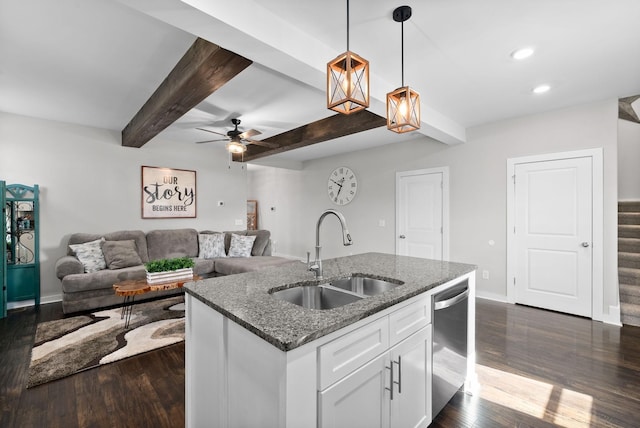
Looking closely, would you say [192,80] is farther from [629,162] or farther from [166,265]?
[629,162]

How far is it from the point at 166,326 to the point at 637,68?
5033 millimetres

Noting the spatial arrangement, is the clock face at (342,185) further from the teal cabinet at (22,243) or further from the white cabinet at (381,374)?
the teal cabinet at (22,243)

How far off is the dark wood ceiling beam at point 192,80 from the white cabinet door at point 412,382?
2.10 m

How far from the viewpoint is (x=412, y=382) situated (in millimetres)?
1449

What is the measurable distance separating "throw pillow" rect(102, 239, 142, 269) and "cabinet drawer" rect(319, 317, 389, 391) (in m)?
3.91

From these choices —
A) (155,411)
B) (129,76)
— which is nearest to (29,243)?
(129,76)

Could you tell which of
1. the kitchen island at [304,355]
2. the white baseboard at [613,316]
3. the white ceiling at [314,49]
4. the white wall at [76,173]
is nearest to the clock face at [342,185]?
the white ceiling at [314,49]

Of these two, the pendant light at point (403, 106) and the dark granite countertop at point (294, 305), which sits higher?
the pendant light at point (403, 106)

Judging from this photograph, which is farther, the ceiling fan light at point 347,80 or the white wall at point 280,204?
the white wall at point 280,204

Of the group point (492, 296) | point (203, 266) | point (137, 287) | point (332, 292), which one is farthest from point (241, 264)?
point (492, 296)

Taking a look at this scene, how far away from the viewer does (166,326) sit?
304cm

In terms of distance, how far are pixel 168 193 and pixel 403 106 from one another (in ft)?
14.9

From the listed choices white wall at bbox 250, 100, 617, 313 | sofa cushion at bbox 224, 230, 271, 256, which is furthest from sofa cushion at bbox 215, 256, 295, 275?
white wall at bbox 250, 100, 617, 313

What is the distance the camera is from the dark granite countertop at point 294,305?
97 cm
